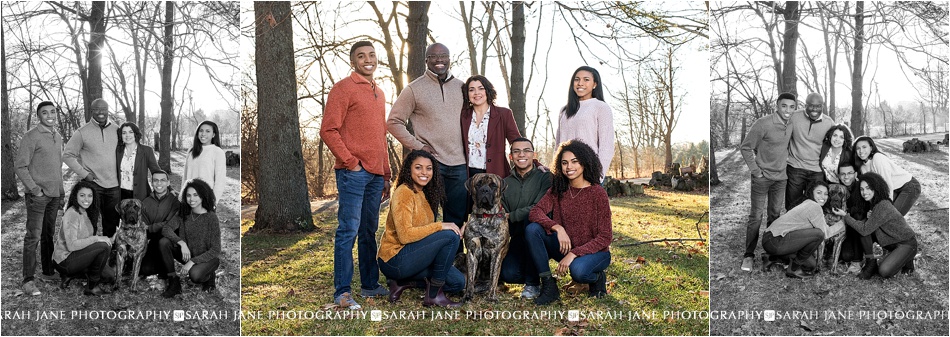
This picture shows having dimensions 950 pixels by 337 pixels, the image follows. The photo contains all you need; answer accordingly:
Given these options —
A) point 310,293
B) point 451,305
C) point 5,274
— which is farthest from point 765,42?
point 5,274

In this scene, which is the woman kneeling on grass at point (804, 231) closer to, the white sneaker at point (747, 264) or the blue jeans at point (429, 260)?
the white sneaker at point (747, 264)

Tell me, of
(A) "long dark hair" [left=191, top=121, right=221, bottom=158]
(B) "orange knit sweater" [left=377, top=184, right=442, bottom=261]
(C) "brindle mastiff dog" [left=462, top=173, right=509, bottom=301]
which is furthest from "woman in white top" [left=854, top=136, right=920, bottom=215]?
(A) "long dark hair" [left=191, top=121, right=221, bottom=158]

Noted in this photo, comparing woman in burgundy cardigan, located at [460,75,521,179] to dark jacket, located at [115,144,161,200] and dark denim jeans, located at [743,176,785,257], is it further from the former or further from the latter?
dark jacket, located at [115,144,161,200]

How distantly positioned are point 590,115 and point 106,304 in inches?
151

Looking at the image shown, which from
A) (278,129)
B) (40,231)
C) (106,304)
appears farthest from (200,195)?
(278,129)

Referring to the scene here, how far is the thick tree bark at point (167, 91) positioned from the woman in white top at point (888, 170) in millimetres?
5053

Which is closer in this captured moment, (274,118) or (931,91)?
(931,91)

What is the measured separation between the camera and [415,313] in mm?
4637

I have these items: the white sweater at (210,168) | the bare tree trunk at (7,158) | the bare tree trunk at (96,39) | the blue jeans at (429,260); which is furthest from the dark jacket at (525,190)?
the bare tree trunk at (7,158)

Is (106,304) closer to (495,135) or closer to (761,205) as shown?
(495,135)

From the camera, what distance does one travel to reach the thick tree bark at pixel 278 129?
7586 mm

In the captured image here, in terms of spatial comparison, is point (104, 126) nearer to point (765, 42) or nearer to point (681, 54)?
point (765, 42)

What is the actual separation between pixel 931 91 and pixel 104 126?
241 inches

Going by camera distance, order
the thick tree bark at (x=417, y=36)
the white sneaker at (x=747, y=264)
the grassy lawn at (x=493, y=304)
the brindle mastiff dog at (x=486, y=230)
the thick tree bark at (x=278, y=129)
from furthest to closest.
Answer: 1. the thick tree bark at (x=417, y=36)
2. the thick tree bark at (x=278, y=129)
3. the white sneaker at (x=747, y=264)
4. the brindle mastiff dog at (x=486, y=230)
5. the grassy lawn at (x=493, y=304)
